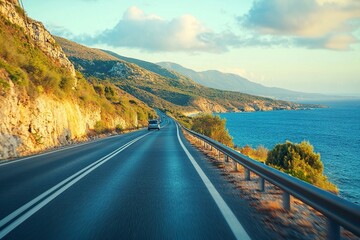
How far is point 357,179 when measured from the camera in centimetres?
3400

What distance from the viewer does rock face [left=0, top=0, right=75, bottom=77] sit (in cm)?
3648

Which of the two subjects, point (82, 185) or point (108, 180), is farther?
point (108, 180)

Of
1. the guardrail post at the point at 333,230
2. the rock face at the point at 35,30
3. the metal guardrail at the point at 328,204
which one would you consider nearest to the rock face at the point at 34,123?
the rock face at the point at 35,30

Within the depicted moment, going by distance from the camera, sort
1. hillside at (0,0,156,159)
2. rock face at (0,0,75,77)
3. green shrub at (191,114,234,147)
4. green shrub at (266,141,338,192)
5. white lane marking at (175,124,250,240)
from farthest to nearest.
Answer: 1. green shrub at (191,114,234,147)
2. rock face at (0,0,75,77)
3. green shrub at (266,141,338,192)
4. hillside at (0,0,156,159)
5. white lane marking at (175,124,250,240)

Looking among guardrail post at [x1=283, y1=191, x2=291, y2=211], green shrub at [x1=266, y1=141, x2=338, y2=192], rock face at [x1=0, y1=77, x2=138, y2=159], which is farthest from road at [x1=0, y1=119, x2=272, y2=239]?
green shrub at [x1=266, y1=141, x2=338, y2=192]

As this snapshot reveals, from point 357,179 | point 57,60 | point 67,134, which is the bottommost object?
point 357,179

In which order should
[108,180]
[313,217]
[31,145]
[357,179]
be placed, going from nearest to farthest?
[313,217] < [108,180] < [31,145] < [357,179]

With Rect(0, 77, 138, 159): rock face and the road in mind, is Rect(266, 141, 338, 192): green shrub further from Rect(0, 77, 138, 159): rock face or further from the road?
the road

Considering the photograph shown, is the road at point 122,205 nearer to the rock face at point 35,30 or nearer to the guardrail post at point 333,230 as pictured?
the guardrail post at point 333,230

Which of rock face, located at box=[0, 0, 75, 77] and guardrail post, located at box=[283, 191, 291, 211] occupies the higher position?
rock face, located at box=[0, 0, 75, 77]

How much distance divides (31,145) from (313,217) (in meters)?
18.0

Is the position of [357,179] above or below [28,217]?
below

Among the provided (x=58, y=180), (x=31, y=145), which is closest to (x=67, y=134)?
(x=31, y=145)

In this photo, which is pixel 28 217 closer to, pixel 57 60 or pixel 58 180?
pixel 58 180
